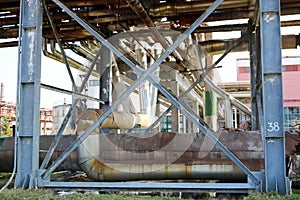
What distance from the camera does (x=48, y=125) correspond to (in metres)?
24.7

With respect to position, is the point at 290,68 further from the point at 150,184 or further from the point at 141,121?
the point at 150,184

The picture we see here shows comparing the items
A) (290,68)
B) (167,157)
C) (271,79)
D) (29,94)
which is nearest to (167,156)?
(167,157)

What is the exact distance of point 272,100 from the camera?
3898mm

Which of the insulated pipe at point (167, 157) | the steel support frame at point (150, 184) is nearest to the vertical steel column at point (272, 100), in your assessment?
the steel support frame at point (150, 184)

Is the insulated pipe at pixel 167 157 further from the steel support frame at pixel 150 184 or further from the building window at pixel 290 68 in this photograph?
the building window at pixel 290 68

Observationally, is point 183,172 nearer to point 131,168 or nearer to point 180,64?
point 131,168

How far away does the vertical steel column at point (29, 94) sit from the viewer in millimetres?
4340

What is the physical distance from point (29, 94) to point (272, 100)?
9.68ft

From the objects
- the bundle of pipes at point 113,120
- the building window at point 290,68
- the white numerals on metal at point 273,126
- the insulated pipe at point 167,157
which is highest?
the building window at point 290,68

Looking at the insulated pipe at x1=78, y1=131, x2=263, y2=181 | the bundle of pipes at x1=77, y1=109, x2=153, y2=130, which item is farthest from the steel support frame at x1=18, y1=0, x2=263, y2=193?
the bundle of pipes at x1=77, y1=109, x2=153, y2=130

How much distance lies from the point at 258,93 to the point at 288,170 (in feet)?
5.66

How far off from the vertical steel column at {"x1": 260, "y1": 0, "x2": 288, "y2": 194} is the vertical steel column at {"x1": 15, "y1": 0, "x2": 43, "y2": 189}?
2778 mm

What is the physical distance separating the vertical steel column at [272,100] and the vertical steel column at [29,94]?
278 centimetres

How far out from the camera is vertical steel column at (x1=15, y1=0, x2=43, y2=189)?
434 centimetres
